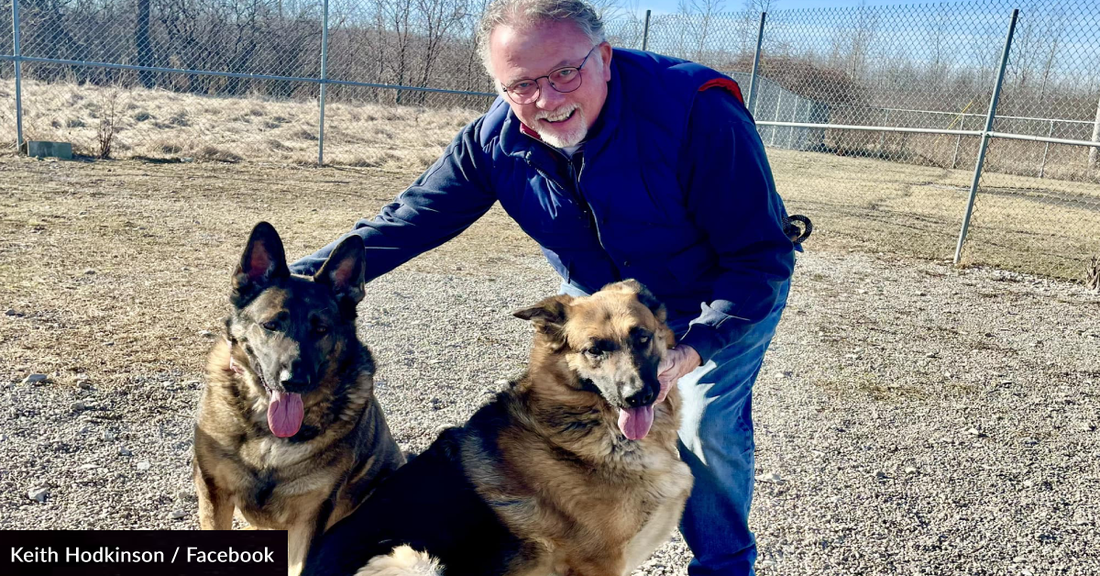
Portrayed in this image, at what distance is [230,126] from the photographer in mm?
15500

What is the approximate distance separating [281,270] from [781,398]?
348 centimetres

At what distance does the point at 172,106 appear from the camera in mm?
15508

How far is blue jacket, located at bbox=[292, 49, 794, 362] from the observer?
8.81 feet

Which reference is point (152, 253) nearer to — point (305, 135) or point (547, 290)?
point (547, 290)

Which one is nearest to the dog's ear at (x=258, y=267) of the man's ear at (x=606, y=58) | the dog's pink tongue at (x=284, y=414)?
the dog's pink tongue at (x=284, y=414)

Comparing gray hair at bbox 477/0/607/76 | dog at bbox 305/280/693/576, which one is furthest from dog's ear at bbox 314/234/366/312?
gray hair at bbox 477/0/607/76

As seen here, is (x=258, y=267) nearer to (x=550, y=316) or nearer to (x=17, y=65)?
(x=550, y=316)

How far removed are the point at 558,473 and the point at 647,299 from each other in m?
0.68

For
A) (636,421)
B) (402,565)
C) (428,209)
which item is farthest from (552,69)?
(402,565)

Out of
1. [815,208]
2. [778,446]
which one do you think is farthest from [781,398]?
[815,208]

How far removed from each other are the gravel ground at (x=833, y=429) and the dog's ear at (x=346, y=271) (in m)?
1.28

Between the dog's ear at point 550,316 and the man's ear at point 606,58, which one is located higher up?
the man's ear at point 606,58

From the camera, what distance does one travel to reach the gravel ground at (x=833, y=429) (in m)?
3.42

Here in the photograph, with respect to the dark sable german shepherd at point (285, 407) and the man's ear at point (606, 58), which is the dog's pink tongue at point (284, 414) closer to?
the dark sable german shepherd at point (285, 407)
